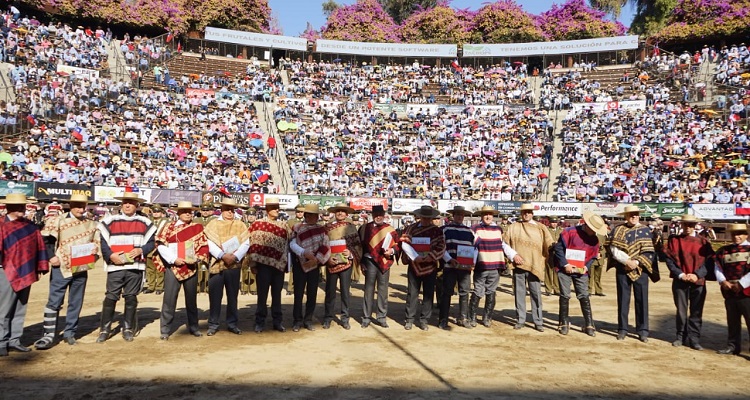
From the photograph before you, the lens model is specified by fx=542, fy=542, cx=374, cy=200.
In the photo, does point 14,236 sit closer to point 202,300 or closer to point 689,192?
point 202,300

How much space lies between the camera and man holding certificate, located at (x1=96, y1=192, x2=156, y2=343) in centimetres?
745

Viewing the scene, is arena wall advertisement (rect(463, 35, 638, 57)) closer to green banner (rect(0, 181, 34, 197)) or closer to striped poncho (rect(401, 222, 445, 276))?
green banner (rect(0, 181, 34, 197))

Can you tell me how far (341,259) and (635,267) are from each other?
4516mm

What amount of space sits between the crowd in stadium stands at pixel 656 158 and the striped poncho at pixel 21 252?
79.9ft

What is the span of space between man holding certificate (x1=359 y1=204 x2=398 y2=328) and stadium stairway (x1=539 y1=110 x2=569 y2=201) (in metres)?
20.8

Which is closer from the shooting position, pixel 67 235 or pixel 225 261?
pixel 67 235

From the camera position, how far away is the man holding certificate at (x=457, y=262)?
28.9ft

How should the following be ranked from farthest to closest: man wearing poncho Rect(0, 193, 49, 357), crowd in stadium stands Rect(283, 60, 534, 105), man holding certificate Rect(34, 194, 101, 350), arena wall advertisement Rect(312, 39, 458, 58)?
arena wall advertisement Rect(312, 39, 458, 58) → crowd in stadium stands Rect(283, 60, 534, 105) → man holding certificate Rect(34, 194, 101, 350) → man wearing poncho Rect(0, 193, 49, 357)

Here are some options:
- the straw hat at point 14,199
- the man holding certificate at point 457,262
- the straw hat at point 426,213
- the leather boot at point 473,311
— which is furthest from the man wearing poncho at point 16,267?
the leather boot at point 473,311

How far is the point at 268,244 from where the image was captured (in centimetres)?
833

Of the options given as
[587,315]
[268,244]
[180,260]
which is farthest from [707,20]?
[180,260]

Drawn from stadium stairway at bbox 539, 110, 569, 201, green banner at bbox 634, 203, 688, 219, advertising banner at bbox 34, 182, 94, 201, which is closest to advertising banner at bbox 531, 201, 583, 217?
stadium stairway at bbox 539, 110, 569, 201

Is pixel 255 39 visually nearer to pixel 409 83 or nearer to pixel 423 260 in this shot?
pixel 409 83

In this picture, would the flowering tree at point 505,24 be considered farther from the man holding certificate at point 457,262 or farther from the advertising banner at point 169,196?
the man holding certificate at point 457,262
